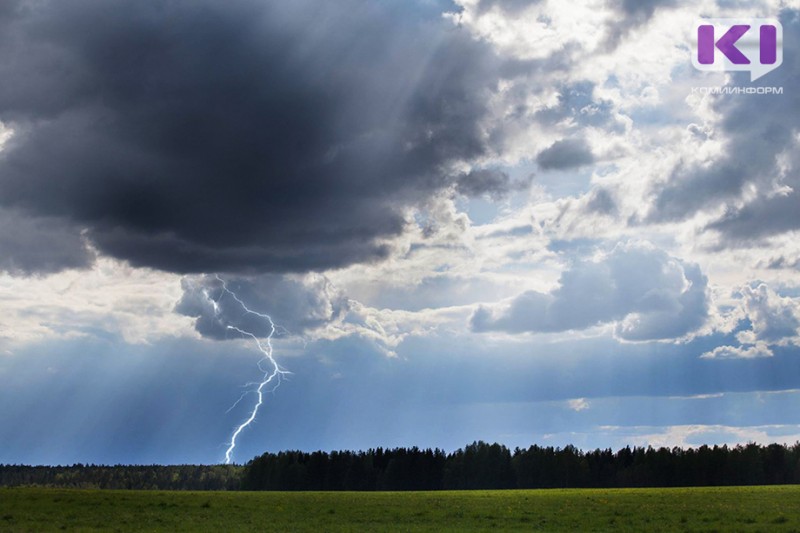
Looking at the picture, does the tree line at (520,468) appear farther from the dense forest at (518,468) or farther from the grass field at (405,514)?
the grass field at (405,514)

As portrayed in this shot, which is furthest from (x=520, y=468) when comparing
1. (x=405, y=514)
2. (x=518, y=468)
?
(x=405, y=514)

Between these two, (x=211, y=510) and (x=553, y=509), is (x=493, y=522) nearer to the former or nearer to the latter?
(x=553, y=509)

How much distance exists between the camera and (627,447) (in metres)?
139

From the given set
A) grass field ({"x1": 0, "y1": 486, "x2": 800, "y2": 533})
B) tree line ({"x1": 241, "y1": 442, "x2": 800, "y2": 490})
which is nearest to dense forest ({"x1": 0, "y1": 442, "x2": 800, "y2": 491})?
tree line ({"x1": 241, "y1": 442, "x2": 800, "y2": 490})

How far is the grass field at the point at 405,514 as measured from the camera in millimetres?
34625

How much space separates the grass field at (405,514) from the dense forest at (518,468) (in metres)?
78.4

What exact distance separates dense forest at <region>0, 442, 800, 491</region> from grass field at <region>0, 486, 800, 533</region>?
257 feet

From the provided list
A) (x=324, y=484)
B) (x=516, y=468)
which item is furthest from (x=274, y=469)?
(x=516, y=468)

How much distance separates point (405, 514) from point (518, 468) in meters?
102

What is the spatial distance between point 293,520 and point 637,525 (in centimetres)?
1690

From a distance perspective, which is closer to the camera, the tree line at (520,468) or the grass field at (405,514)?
the grass field at (405,514)

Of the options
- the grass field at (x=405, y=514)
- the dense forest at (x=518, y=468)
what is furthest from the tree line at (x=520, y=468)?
the grass field at (x=405, y=514)

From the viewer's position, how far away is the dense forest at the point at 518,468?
402 feet

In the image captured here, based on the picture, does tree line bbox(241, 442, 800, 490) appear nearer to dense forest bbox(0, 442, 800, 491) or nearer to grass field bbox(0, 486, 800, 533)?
dense forest bbox(0, 442, 800, 491)
